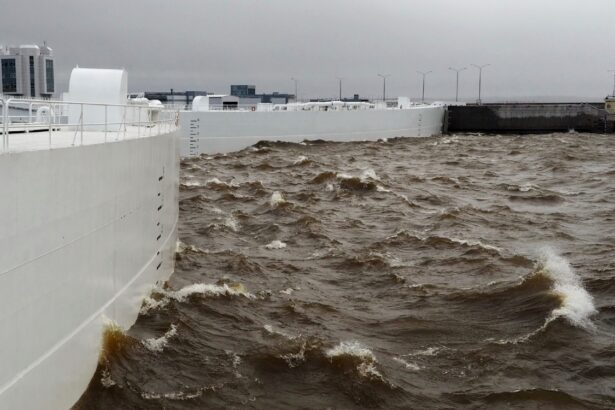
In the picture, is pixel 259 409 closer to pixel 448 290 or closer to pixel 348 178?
pixel 448 290

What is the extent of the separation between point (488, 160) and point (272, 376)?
3867 cm

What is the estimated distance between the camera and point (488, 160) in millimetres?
46844

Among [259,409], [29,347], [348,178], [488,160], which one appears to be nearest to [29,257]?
[29,347]

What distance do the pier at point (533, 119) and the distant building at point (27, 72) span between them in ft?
185

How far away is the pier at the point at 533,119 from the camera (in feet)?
243

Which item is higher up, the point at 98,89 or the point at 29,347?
the point at 98,89

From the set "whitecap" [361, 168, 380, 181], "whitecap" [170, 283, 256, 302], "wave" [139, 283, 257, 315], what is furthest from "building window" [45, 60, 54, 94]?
"whitecap" [170, 283, 256, 302]

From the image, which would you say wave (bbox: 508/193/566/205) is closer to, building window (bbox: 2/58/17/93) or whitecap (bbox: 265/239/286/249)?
whitecap (bbox: 265/239/286/249)

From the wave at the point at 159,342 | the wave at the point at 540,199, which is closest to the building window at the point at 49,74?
the wave at the point at 540,199

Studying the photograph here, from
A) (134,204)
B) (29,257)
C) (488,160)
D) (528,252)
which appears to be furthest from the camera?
(488,160)

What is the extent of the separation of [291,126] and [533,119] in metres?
34.0

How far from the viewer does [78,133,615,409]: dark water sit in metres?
10.5

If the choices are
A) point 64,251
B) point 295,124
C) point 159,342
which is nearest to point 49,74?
point 159,342

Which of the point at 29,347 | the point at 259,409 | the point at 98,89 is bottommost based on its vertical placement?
the point at 259,409
